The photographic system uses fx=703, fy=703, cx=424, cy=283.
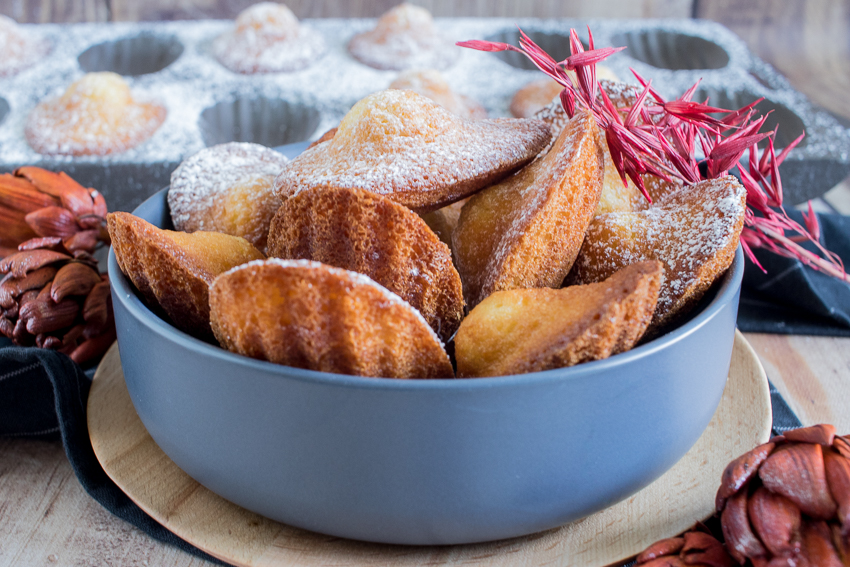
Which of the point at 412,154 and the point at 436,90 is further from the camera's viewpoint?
the point at 436,90

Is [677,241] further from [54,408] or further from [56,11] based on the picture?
[56,11]

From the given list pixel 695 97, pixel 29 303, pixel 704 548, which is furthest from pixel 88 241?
pixel 695 97

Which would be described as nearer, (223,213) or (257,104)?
(223,213)

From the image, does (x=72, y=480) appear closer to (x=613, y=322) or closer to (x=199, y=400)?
(x=199, y=400)

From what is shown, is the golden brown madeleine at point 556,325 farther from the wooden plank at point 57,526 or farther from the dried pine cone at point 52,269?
the dried pine cone at point 52,269

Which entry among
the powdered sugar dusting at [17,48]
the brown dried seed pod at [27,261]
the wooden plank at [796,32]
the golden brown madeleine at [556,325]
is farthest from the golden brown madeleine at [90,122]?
the wooden plank at [796,32]

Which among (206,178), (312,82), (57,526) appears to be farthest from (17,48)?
(57,526)
